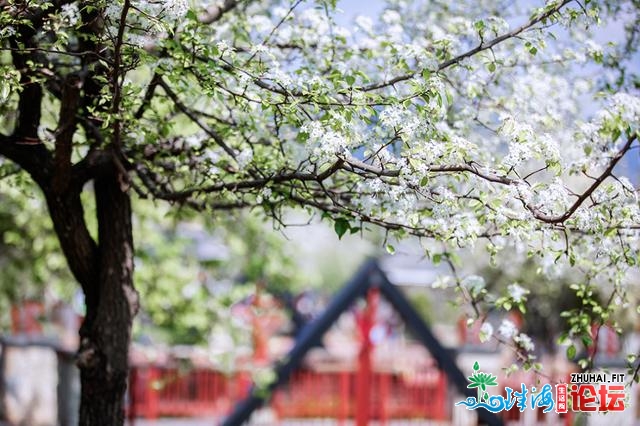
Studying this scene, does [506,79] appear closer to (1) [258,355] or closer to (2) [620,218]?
(2) [620,218]

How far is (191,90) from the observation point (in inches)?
212

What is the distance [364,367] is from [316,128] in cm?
716

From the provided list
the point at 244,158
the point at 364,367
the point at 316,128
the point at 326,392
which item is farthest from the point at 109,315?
the point at 326,392

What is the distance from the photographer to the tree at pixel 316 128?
439cm

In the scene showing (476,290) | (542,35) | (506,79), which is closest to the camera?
(542,35)

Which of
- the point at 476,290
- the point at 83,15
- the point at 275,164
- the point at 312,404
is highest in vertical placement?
the point at 83,15

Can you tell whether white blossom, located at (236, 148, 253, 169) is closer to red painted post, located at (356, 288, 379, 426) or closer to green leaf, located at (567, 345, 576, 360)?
green leaf, located at (567, 345, 576, 360)

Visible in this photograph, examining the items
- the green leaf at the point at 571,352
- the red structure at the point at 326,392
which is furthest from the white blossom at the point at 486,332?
the red structure at the point at 326,392

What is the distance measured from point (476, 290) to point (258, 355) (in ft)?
31.3

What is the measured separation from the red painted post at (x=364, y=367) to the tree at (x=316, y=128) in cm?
435

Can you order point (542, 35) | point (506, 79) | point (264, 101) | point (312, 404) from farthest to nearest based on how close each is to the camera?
point (312, 404), point (506, 79), point (542, 35), point (264, 101)

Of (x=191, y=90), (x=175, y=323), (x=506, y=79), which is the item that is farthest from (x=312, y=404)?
(x=191, y=90)

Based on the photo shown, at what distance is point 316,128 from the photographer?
4.24 m

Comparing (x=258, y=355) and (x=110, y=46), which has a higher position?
(x=110, y=46)
